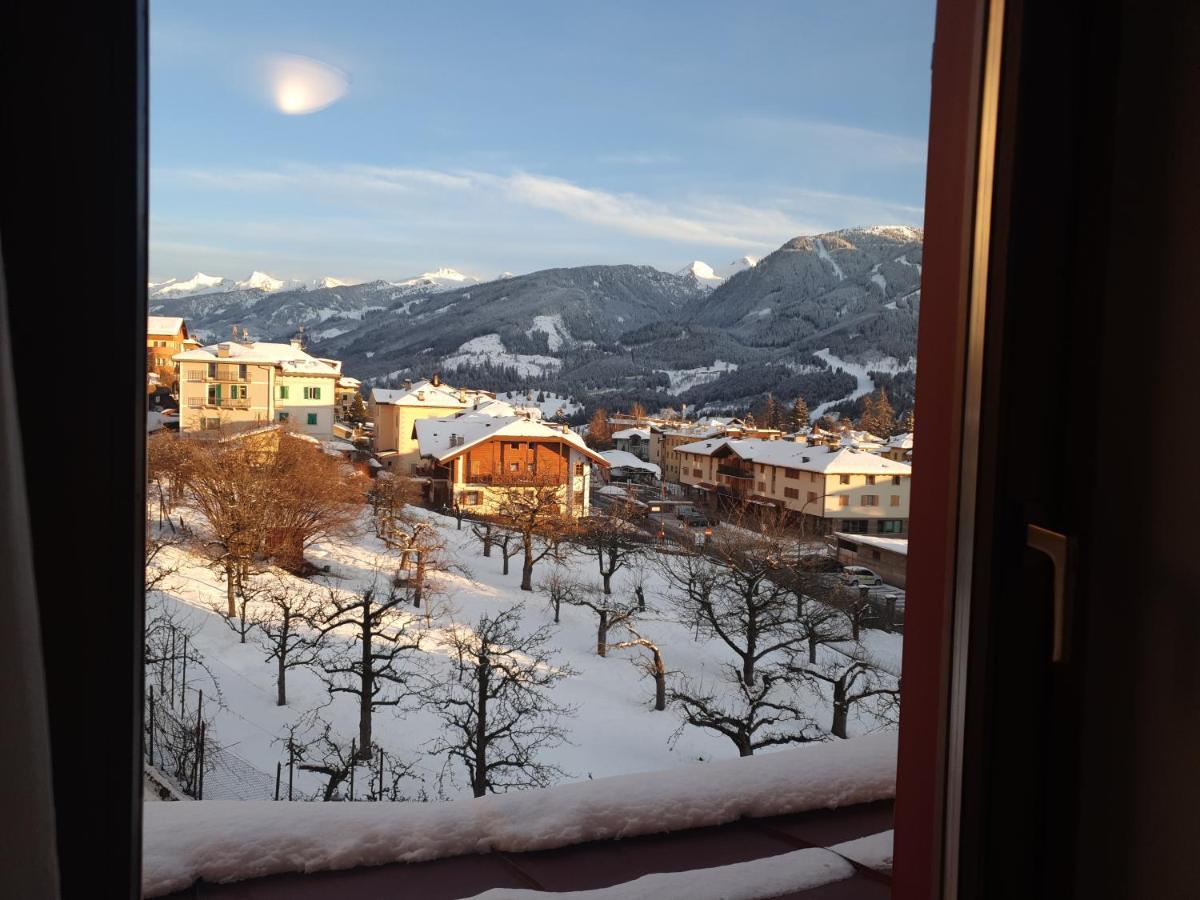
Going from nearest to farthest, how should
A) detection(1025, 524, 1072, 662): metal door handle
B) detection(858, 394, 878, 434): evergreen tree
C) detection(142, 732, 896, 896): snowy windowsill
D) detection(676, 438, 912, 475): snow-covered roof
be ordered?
detection(1025, 524, 1072, 662): metal door handle
detection(142, 732, 896, 896): snowy windowsill
detection(858, 394, 878, 434): evergreen tree
detection(676, 438, 912, 475): snow-covered roof

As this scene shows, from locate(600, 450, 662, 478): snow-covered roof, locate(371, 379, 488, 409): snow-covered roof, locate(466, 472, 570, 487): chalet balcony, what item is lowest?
locate(466, 472, 570, 487): chalet balcony

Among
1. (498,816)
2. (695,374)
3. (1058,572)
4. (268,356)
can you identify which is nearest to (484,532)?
(695,374)

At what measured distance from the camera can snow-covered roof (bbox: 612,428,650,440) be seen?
2.95 metres

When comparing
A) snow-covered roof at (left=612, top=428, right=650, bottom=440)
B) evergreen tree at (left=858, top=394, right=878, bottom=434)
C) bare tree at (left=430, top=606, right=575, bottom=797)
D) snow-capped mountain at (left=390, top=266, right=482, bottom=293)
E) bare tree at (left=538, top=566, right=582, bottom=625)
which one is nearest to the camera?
evergreen tree at (left=858, top=394, right=878, bottom=434)

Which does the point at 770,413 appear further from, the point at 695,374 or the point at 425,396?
the point at 425,396

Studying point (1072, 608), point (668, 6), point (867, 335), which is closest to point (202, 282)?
point (1072, 608)

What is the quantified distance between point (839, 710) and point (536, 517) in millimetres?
1634

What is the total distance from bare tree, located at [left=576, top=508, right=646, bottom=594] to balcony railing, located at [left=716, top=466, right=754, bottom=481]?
43 cm

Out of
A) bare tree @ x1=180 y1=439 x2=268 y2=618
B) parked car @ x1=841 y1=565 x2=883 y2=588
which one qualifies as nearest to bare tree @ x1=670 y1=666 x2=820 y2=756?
parked car @ x1=841 y1=565 x2=883 y2=588

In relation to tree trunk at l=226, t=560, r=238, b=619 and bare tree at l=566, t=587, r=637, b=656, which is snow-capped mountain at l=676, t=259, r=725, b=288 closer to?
bare tree at l=566, t=587, r=637, b=656

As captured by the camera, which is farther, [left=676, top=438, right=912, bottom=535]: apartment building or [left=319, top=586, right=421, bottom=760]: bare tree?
[left=319, top=586, right=421, bottom=760]: bare tree

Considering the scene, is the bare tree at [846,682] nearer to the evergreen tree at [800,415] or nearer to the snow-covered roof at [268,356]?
the evergreen tree at [800,415]

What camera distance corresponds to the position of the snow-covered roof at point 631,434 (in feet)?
9.67

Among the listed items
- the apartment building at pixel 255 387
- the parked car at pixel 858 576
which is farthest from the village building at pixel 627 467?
the apartment building at pixel 255 387
